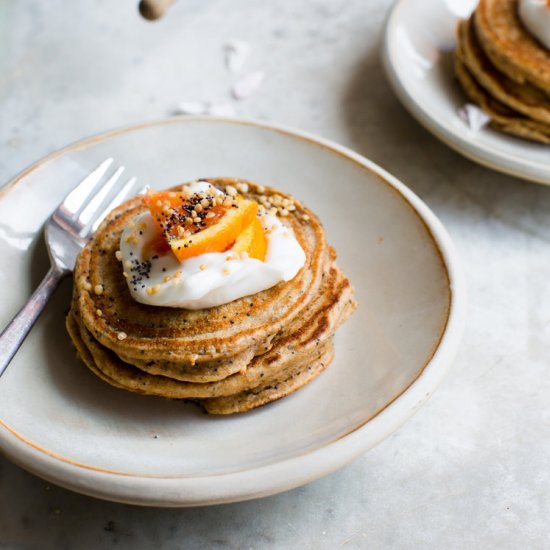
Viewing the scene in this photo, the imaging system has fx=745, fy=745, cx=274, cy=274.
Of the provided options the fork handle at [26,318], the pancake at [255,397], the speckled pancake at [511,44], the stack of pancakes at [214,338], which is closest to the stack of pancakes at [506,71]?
the speckled pancake at [511,44]

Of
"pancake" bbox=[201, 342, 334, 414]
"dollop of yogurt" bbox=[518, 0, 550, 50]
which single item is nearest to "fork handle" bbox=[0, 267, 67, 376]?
"pancake" bbox=[201, 342, 334, 414]

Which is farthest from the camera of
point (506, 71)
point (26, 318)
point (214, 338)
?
point (506, 71)

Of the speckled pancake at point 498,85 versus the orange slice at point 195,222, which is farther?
the speckled pancake at point 498,85

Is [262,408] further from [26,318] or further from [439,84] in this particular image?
[439,84]

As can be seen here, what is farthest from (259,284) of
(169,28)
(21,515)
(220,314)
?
(169,28)

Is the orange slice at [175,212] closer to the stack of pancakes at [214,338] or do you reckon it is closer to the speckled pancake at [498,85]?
the stack of pancakes at [214,338]

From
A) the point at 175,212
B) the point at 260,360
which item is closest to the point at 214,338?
the point at 260,360

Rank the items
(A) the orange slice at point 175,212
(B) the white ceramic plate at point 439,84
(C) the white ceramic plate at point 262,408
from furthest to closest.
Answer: (B) the white ceramic plate at point 439,84
(A) the orange slice at point 175,212
(C) the white ceramic plate at point 262,408
